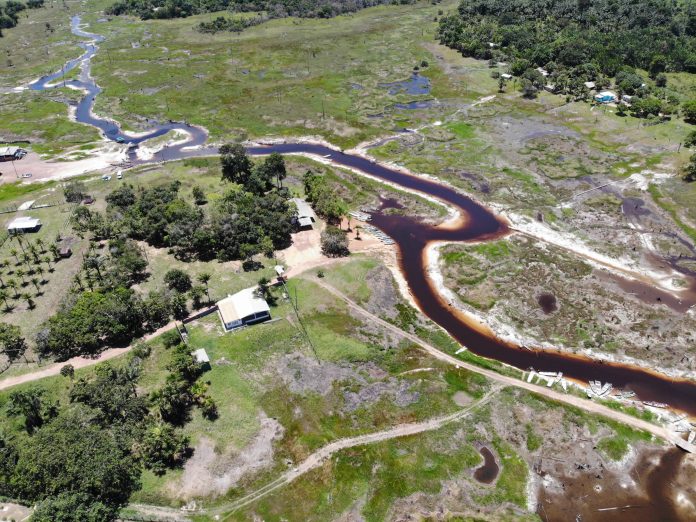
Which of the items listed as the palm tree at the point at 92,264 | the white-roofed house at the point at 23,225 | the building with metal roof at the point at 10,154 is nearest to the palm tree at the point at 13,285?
the palm tree at the point at 92,264

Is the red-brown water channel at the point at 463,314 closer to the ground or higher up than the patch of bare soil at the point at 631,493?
higher up

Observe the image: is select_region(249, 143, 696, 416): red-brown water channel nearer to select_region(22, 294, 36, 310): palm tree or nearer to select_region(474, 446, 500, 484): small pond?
select_region(474, 446, 500, 484): small pond

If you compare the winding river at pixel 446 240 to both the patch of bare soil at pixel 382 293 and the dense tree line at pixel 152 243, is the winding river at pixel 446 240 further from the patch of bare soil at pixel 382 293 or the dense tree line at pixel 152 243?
the dense tree line at pixel 152 243

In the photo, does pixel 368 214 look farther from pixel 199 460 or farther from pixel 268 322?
pixel 199 460

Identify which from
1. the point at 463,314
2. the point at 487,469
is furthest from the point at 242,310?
the point at 487,469

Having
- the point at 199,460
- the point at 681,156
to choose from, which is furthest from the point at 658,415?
the point at 681,156

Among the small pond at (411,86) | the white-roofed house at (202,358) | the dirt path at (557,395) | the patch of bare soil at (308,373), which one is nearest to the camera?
the dirt path at (557,395)

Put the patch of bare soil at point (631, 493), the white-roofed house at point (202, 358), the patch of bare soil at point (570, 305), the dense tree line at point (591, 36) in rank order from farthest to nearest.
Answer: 1. the dense tree line at point (591, 36)
2. the patch of bare soil at point (570, 305)
3. the white-roofed house at point (202, 358)
4. the patch of bare soil at point (631, 493)
